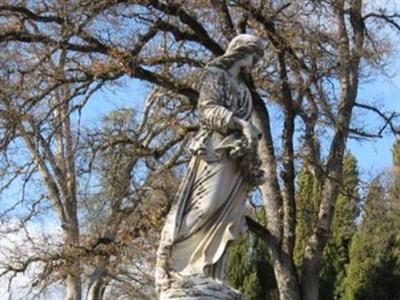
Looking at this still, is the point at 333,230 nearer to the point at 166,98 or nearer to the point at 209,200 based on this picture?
the point at 166,98

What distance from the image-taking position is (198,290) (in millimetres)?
7129

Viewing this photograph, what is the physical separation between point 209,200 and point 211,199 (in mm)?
17

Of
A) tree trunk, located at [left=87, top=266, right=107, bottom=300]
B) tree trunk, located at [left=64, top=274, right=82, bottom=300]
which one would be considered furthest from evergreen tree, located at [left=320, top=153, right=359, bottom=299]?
tree trunk, located at [left=64, top=274, right=82, bottom=300]

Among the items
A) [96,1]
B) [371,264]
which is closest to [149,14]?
[96,1]

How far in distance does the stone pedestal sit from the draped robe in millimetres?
72

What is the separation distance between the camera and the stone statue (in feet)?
23.8

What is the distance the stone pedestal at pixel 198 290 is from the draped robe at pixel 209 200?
0.24 feet

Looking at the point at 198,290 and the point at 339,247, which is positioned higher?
the point at 339,247

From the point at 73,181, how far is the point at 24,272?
358 centimetres

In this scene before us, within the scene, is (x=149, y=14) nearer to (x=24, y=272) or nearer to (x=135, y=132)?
(x=135, y=132)

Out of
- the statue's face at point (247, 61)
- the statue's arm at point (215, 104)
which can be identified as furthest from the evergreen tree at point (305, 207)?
the statue's arm at point (215, 104)

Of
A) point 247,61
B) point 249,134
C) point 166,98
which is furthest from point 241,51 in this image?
point 166,98

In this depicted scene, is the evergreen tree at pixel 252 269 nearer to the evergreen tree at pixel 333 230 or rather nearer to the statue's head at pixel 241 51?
the evergreen tree at pixel 333 230

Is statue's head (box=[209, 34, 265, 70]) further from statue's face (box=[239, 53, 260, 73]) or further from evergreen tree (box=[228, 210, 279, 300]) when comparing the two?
evergreen tree (box=[228, 210, 279, 300])
